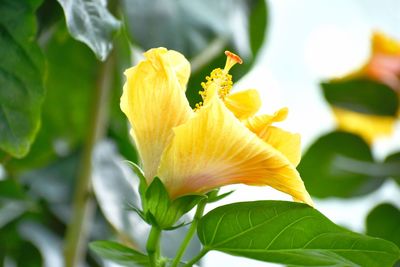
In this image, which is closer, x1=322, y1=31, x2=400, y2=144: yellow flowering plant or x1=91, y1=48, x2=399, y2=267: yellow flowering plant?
x1=91, y1=48, x2=399, y2=267: yellow flowering plant

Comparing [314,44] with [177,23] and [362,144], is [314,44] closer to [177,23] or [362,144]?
[362,144]

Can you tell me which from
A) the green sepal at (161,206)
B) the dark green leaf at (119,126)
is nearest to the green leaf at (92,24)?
the green sepal at (161,206)

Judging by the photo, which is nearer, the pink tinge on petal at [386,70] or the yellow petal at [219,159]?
the yellow petal at [219,159]

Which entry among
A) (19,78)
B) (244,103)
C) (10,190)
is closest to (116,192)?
(10,190)

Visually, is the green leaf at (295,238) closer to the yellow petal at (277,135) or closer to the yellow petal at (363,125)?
the yellow petal at (277,135)

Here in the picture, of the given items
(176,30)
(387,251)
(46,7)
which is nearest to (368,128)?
(176,30)

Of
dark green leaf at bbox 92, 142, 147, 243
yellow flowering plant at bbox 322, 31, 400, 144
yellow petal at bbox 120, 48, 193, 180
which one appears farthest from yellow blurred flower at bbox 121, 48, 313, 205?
yellow flowering plant at bbox 322, 31, 400, 144

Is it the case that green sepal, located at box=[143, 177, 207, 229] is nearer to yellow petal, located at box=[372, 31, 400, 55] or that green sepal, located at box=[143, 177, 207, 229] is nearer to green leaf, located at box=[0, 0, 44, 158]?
green leaf, located at box=[0, 0, 44, 158]

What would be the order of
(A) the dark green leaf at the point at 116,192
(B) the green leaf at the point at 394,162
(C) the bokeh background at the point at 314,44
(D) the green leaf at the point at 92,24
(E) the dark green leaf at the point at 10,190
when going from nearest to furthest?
(D) the green leaf at the point at 92,24, (A) the dark green leaf at the point at 116,192, (E) the dark green leaf at the point at 10,190, (B) the green leaf at the point at 394,162, (C) the bokeh background at the point at 314,44

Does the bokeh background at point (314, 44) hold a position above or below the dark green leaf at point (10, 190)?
above
